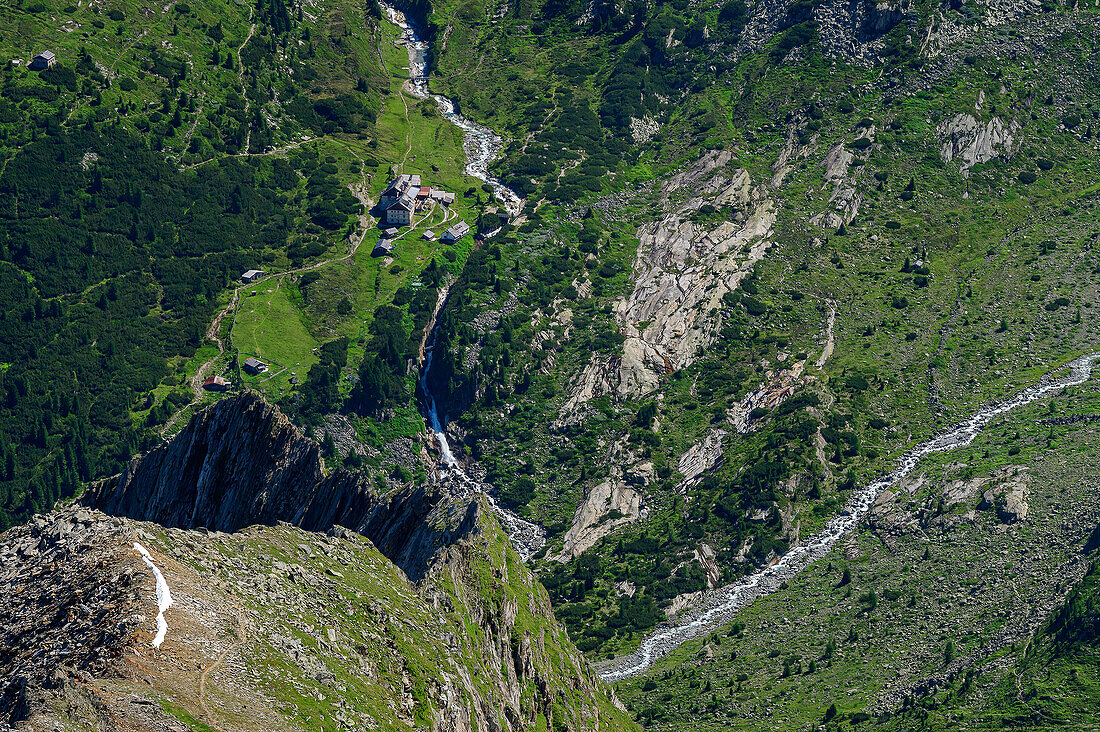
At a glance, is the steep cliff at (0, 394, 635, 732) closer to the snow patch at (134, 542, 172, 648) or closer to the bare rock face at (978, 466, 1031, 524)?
the snow patch at (134, 542, 172, 648)

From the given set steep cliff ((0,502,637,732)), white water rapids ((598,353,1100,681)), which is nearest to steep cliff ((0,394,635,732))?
steep cliff ((0,502,637,732))

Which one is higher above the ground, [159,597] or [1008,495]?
[159,597]

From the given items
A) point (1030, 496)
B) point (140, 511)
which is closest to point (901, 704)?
point (1030, 496)

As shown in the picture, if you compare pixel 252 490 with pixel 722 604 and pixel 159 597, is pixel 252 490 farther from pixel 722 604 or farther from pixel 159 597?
pixel 722 604

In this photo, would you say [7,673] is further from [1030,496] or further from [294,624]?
[1030,496]

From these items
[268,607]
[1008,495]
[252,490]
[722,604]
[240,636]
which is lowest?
[722,604]

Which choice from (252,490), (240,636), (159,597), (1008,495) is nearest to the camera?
(159,597)

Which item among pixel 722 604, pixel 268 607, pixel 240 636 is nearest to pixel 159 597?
pixel 240 636

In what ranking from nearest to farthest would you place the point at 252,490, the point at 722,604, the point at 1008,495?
the point at 252,490 < the point at 1008,495 < the point at 722,604
